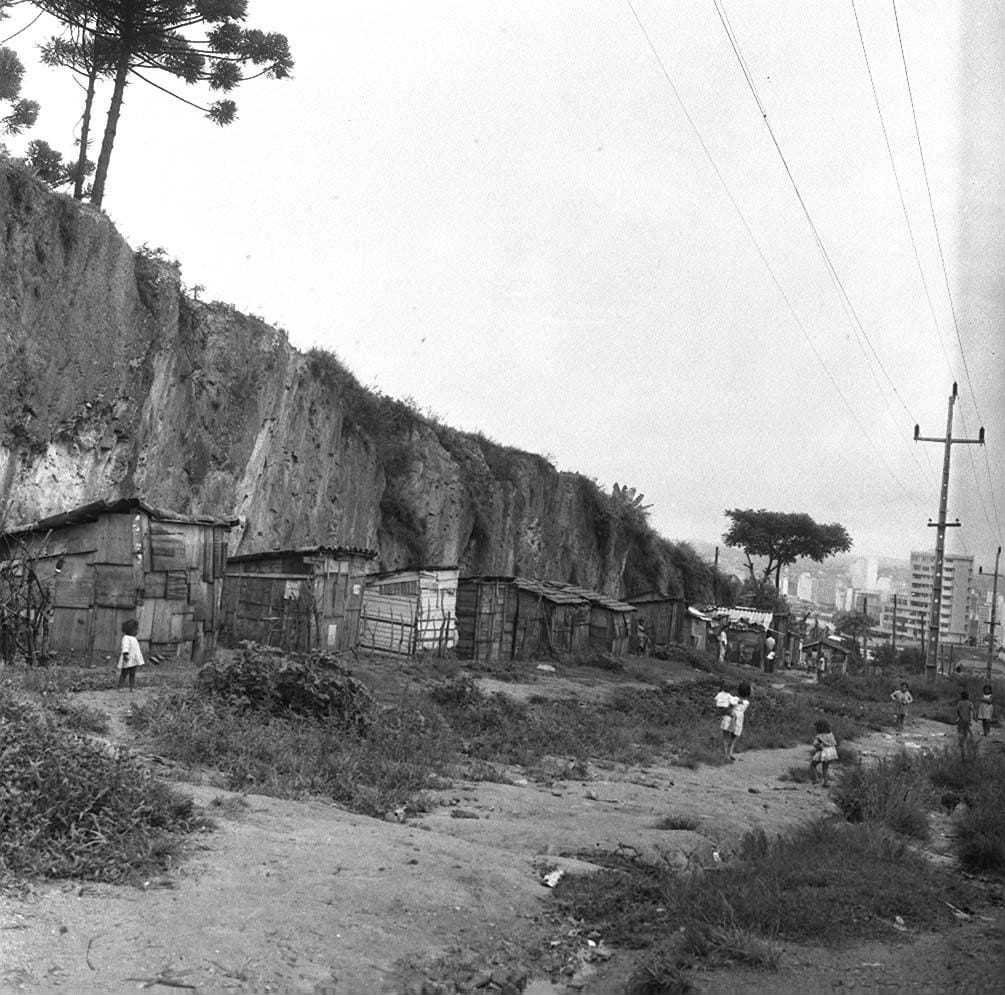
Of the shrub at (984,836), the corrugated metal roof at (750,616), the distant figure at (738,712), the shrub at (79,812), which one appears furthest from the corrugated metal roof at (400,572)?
the corrugated metal roof at (750,616)

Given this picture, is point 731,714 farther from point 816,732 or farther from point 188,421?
point 188,421

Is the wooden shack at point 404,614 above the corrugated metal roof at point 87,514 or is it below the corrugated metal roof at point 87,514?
below

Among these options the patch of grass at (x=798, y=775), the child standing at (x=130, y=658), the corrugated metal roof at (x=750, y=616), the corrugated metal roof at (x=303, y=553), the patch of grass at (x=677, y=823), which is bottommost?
the patch of grass at (x=798, y=775)

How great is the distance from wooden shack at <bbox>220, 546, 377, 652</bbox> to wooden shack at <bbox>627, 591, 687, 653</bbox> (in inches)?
929

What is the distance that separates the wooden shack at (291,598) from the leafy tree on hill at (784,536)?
4512 centimetres

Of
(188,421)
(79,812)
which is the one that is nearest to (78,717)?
(79,812)

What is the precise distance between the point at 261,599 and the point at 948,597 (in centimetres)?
10186

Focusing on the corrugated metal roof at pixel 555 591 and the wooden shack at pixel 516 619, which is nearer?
the wooden shack at pixel 516 619

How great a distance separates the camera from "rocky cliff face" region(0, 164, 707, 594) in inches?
785

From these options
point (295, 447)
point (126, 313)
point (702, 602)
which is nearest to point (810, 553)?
point (702, 602)

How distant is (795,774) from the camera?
14758mm

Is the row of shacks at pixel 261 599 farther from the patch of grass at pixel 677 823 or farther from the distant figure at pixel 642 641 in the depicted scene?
the patch of grass at pixel 677 823

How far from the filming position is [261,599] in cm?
2230

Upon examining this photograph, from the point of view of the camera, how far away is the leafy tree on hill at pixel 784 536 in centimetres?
6353
